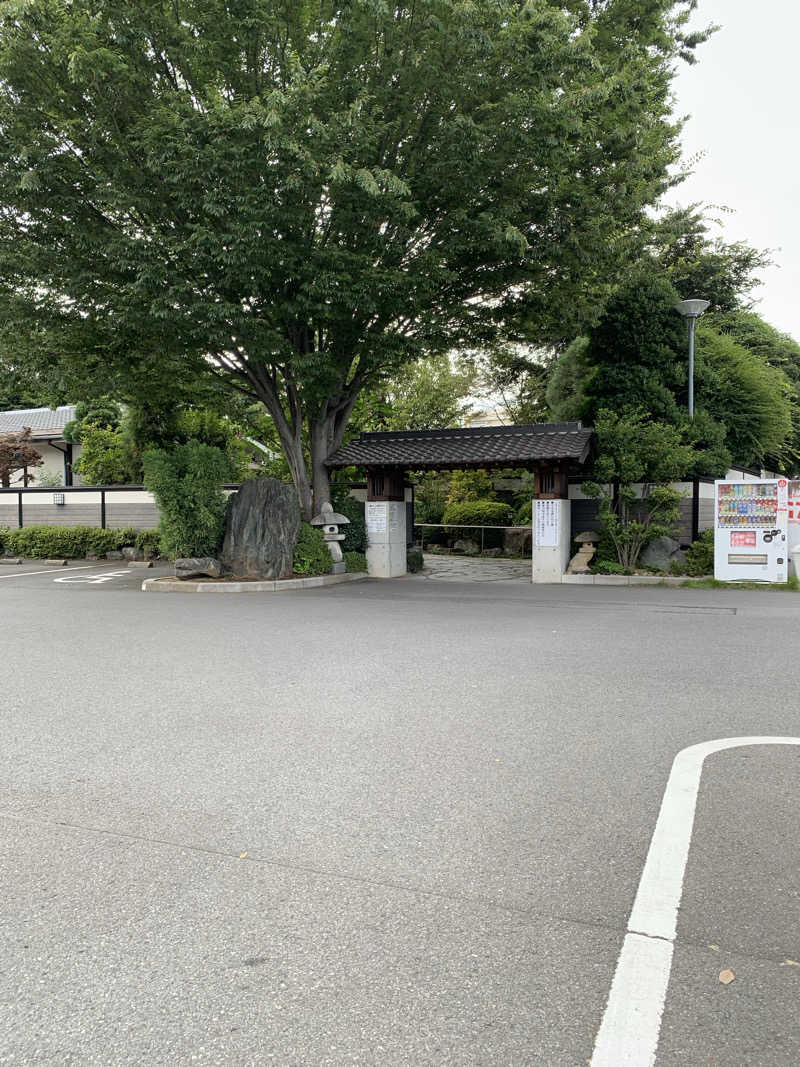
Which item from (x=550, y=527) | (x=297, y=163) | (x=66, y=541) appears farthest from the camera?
(x=66, y=541)

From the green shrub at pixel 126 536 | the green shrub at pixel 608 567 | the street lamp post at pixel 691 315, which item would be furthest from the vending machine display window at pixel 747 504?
the green shrub at pixel 126 536

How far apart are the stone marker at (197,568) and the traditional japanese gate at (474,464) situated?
3.97m

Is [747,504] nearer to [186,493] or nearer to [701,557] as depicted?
[701,557]

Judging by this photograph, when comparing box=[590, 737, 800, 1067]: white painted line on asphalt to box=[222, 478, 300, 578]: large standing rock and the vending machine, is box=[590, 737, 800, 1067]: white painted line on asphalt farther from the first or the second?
box=[222, 478, 300, 578]: large standing rock

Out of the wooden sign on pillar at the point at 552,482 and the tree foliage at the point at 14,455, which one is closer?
the wooden sign on pillar at the point at 552,482

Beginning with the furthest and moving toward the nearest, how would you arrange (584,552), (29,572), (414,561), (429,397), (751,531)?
1. (429,397)
2. (414,561)
3. (29,572)
4. (584,552)
5. (751,531)

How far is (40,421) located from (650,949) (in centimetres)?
3465

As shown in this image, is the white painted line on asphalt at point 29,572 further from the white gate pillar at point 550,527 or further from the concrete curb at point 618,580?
the concrete curb at point 618,580

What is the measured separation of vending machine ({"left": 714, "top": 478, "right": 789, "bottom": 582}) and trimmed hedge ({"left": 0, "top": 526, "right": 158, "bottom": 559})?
1402 centimetres

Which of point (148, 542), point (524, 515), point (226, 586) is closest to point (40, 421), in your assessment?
point (148, 542)

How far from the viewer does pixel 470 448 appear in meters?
17.0

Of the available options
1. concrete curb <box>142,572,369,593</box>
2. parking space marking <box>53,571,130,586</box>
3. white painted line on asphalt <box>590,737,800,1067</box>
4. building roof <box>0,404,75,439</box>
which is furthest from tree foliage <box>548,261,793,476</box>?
building roof <box>0,404,75,439</box>

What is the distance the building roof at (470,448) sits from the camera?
52.3 ft

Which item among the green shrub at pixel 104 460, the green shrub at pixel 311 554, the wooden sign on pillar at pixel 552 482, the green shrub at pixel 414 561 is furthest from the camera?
the green shrub at pixel 104 460
